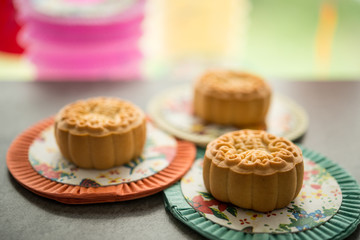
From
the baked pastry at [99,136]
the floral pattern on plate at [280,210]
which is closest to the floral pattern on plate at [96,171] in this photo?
the baked pastry at [99,136]

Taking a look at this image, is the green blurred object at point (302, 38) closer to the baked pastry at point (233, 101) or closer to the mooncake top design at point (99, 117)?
the baked pastry at point (233, 101)

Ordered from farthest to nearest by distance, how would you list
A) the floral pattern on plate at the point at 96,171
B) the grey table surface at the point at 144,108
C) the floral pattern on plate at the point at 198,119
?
the floral pattern on plate at the point at 198,119, the floral pattern on plate at the point at 96,171, the grey table surface at the point at 144,108

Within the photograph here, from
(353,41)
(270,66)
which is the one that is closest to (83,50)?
(270,66)

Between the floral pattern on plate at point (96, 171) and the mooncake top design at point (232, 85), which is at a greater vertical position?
the mooncake top design at point (232, 85)

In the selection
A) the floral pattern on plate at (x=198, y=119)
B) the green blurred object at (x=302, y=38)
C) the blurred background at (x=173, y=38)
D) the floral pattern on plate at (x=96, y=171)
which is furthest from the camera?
the green blurred object at (x=302, y=38)

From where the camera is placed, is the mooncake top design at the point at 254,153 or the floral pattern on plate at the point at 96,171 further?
the floral pattern on plate at the point at 96,171

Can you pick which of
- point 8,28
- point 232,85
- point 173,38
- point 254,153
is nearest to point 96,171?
point 254,153

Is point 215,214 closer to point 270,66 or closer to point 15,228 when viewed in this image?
point 15,228
